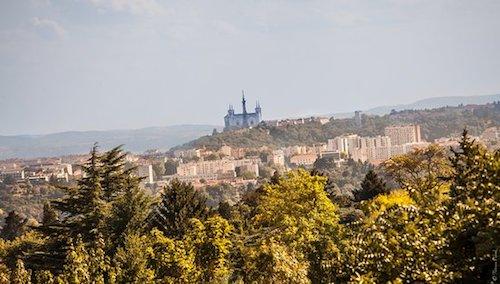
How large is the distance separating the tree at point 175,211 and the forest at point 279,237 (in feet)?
0.15

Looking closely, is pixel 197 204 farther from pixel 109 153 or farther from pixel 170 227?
pixel 109 153

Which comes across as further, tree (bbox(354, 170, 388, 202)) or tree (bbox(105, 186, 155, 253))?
tree (bbox(354, 170, 388, 202))

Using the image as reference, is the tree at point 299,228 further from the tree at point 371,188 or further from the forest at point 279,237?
the tree at point 371,188

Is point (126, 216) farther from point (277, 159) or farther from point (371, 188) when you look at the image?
point (277, 159)

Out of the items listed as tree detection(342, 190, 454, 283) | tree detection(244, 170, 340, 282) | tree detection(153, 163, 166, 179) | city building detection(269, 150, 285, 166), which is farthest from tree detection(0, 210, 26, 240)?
tree detection(153, 163, 166, 179)

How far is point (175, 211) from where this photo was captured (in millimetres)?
25422

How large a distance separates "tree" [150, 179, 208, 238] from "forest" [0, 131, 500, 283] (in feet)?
0.15

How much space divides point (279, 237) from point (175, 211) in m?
8.15

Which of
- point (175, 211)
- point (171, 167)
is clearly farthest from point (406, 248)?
point (171, 167)

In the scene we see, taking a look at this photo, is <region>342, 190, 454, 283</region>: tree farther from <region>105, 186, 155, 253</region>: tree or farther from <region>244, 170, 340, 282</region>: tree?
<region>105, 186, 155, 253</region>: tree

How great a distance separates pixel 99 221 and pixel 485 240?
673 inches

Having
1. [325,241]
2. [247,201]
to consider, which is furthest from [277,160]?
[325,241]

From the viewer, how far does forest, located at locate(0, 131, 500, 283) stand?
7965 mm

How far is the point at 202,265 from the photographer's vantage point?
54.5 feet
